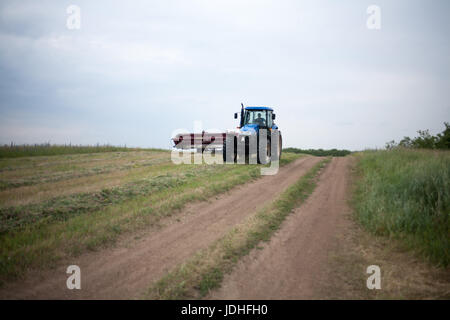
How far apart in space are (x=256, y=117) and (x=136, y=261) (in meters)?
12.4

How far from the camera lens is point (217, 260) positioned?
167 inches

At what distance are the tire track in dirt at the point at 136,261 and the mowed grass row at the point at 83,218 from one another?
33 centimetres

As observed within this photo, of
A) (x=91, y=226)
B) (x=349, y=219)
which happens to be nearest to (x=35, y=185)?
(x=91, y=226)

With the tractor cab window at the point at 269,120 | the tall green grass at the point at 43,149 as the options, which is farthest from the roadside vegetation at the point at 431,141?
the tall green grass at the point at 43,149

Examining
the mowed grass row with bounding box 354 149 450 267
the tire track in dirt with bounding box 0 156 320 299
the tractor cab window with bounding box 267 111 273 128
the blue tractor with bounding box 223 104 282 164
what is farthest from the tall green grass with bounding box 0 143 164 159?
the mowed grass row with bounding box 354 149 450 267

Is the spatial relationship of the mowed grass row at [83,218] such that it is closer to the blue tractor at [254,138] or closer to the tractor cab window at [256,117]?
the blue tractor at [254,138]

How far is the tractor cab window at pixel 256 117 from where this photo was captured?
1540 centimetres

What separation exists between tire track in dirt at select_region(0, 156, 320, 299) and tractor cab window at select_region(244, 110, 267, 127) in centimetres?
887

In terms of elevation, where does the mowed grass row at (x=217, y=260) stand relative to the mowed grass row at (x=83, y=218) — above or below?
below

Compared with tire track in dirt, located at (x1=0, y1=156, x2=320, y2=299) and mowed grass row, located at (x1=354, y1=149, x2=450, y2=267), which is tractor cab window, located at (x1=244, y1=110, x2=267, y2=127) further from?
tire track in dirt, located at (x1=0, y1=156, x2=320, y2=299)

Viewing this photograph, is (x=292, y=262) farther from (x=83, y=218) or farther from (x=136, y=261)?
(x=83, y=218)
